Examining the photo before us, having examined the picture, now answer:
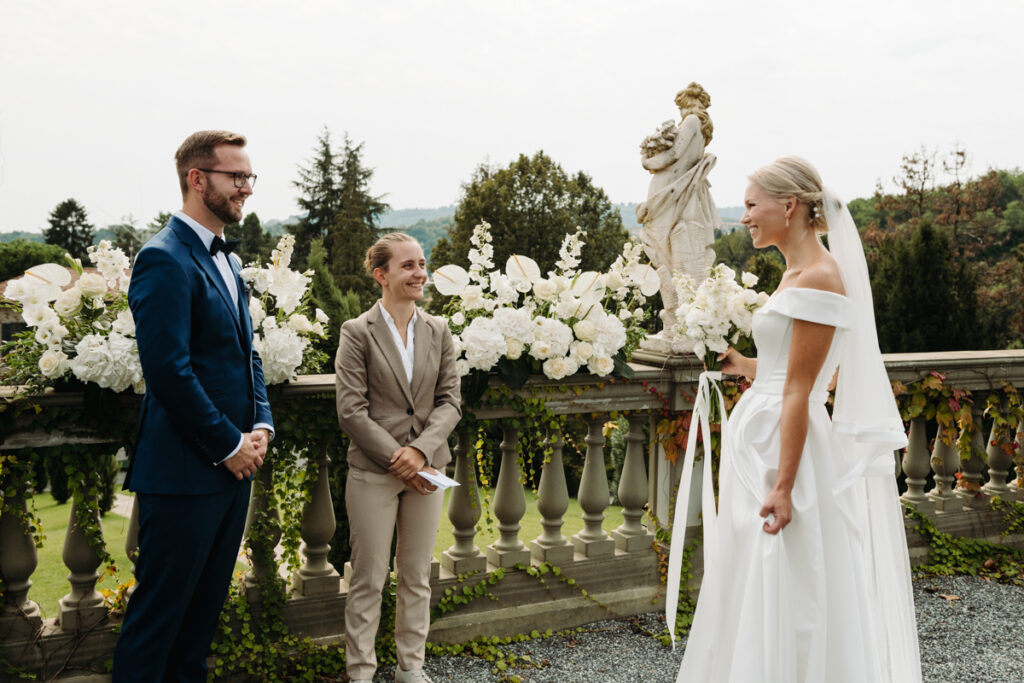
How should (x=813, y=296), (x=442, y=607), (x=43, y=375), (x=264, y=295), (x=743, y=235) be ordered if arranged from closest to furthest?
(x=813, y=296) < (x=43, y=375) < (x=264, y=295) < (x=442, y=607) < (x=743, y=235)

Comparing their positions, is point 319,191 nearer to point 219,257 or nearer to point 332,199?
point 332,199

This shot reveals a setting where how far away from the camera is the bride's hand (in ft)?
9.13

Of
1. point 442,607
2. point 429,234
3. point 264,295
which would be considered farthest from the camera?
point 429,234

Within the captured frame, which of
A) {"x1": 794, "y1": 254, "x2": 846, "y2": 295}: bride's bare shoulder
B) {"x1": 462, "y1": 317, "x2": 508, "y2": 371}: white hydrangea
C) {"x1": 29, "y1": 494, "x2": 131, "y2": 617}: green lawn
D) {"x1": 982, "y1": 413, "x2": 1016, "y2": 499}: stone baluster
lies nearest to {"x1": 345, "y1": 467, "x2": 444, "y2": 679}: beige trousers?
{"x1": 462, "y1": 317, "x2": 508, "y2": 371}: white hydrangea

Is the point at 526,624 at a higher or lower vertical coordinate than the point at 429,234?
lower

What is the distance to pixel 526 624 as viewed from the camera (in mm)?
4219

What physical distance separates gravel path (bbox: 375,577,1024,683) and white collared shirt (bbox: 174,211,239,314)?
76.9 inches

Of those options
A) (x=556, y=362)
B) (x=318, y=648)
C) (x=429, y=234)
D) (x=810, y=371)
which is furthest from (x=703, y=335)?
(x=429, y=234)

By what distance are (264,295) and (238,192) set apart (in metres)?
0.78

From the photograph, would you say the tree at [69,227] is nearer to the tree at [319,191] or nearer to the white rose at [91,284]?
the tree at [319,191]

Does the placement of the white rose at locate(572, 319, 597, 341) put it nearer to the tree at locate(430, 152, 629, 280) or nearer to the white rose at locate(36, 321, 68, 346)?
the white rose at locate(36, 321, 68, 346)

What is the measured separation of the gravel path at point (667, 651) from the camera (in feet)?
12.4

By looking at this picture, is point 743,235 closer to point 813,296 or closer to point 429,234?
point 429,234

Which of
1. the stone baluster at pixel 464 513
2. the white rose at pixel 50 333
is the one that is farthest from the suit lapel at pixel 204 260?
the stone baluster at pixel 464 513
